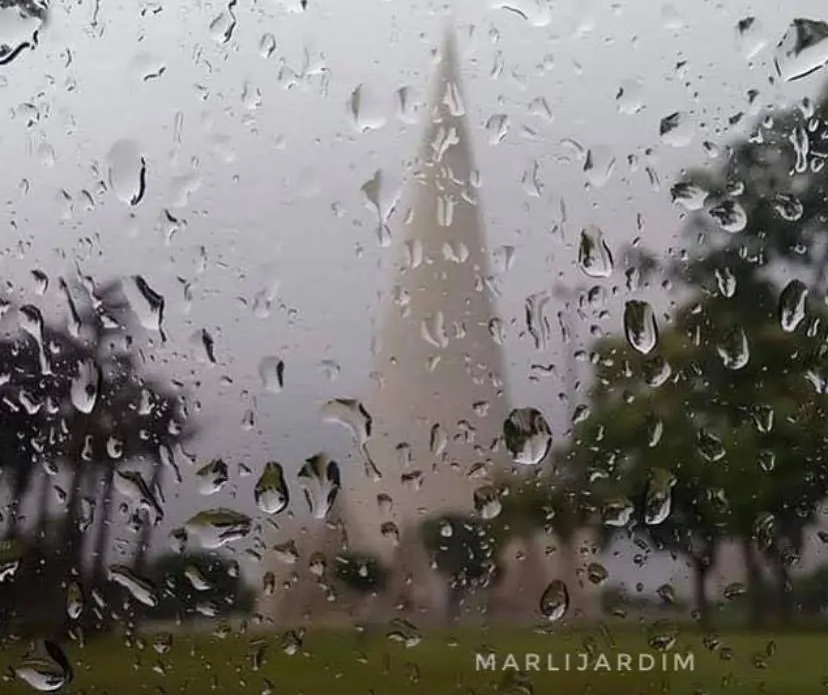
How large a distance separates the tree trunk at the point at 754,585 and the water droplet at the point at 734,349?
149 mm

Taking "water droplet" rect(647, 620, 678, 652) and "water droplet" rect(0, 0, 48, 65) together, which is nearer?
"water droplet" rect(647, 620, 678, 652)

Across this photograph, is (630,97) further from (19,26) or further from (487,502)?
(19,26)

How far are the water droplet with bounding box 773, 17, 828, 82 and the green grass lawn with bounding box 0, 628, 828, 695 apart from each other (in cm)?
49

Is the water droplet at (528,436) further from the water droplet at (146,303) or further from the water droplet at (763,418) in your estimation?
the water droplet at (146,303)

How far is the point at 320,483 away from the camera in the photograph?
87 cm

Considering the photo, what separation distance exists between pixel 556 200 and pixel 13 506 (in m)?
0.55

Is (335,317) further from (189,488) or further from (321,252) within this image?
(189,488)

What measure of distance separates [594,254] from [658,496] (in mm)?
217

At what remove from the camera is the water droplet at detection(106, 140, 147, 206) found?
0.92 meters

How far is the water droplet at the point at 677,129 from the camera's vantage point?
90 cm

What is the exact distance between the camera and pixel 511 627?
2.79 feet

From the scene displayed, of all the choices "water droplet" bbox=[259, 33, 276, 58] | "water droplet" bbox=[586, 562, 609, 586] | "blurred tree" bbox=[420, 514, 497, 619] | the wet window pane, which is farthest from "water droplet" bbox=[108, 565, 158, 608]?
"water droplet" bbox=[259, 33, 276, 58]

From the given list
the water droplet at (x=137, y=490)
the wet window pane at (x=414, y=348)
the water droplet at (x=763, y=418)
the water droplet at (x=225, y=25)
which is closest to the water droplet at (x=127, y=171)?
the wet window pane at (x=414, y=348)

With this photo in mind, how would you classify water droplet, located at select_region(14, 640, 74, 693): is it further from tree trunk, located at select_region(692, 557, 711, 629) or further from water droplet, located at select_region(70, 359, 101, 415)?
tree trunk, located at select_region(692, 557, 711, 629)
